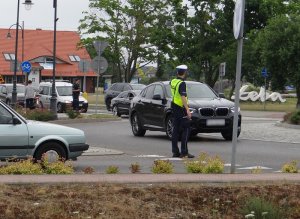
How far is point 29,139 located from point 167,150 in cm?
569

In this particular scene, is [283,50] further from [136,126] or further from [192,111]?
[192,111]

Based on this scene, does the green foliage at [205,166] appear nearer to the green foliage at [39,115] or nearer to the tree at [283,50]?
the green foliage at [39,115]

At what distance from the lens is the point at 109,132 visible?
2516 cm

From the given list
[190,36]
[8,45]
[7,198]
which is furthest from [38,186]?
[8,45]

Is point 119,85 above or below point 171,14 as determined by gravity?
below

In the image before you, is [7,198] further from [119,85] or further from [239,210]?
[119,85]

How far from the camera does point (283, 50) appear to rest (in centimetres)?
5116

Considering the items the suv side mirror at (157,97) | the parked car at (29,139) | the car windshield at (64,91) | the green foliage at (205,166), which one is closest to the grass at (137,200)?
the green foliage at (205,166)

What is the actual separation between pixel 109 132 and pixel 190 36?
41158 millimetres

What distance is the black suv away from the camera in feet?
66.8

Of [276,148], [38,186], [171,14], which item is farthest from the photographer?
[171,14]

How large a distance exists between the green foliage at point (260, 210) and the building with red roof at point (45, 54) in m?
84.0

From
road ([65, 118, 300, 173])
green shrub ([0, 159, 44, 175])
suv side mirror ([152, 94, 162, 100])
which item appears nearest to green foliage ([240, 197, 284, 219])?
green shrub ([0, 159, 44, 175])

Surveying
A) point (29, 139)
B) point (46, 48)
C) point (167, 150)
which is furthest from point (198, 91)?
point (46, 48)
